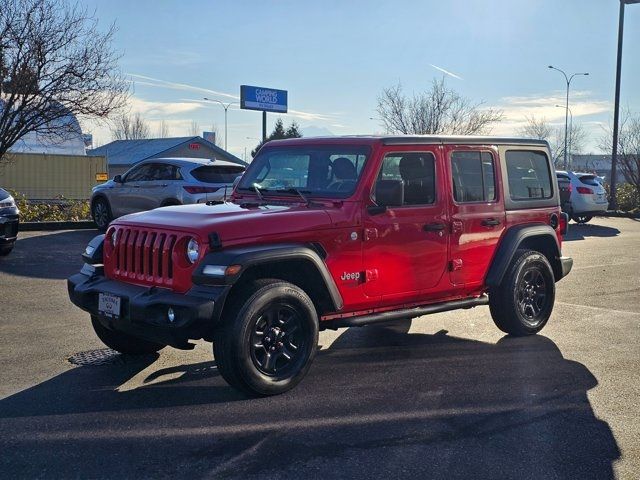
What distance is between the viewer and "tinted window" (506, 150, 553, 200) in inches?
279

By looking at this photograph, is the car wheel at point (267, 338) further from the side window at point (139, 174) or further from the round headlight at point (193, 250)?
the side window at point (139, 174)

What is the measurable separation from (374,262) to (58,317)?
12.0ft

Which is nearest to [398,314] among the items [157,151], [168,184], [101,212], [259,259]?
[259,259]

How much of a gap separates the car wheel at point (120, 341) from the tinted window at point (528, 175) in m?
3.63

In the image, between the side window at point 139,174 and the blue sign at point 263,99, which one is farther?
the blue sign at point 263,99

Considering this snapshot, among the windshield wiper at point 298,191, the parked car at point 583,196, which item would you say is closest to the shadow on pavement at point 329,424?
the windshield wiper at point 298,191

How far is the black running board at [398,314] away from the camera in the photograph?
18.8 feet

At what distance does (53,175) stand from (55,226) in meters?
16.9

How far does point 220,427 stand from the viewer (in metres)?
4.59

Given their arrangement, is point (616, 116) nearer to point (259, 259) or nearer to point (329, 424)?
point (259, 259)

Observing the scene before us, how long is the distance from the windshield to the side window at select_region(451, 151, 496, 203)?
1.00m

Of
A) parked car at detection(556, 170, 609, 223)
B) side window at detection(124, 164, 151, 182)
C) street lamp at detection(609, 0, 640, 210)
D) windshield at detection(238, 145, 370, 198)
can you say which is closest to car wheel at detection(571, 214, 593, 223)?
parked car at detection(556, 170, 609, 223)

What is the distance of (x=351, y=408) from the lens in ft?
16.4

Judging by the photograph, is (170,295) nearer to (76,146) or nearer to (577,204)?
(577,204)
